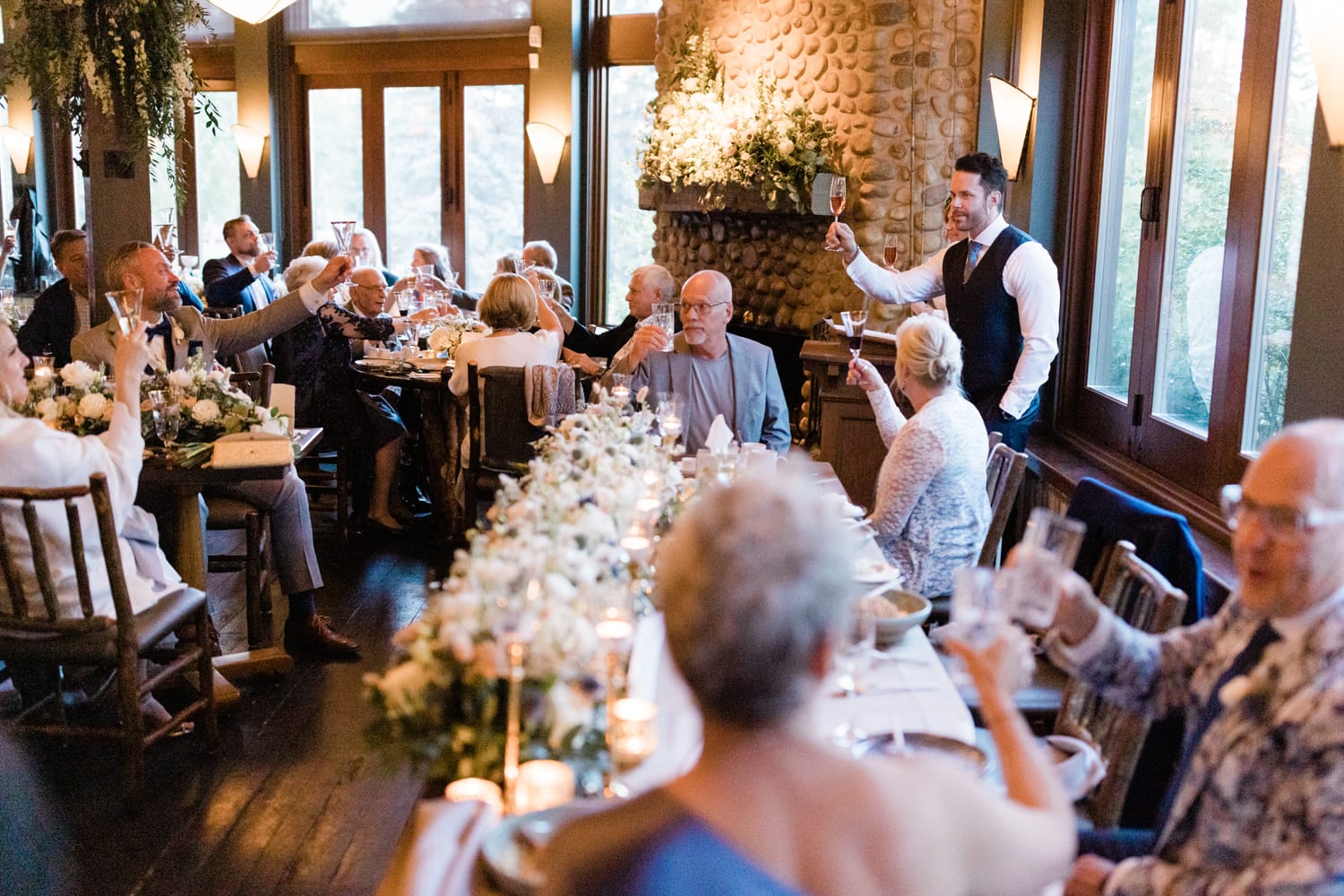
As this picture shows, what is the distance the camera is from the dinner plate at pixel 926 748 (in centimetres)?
187

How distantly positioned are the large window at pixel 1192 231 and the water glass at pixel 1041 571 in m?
1.87

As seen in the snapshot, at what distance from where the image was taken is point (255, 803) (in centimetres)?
334

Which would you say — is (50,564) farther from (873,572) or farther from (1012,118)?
(1012,118)

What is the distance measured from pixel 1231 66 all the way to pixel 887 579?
7.25 feet

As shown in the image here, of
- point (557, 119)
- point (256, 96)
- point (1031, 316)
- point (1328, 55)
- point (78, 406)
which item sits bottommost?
point (78, 406)

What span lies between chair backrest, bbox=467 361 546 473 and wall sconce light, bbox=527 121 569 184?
524cm

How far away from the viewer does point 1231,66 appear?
3723mm

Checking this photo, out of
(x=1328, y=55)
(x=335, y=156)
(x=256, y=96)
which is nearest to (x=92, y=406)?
(x=1328, y=55)

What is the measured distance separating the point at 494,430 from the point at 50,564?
2228 millimetres

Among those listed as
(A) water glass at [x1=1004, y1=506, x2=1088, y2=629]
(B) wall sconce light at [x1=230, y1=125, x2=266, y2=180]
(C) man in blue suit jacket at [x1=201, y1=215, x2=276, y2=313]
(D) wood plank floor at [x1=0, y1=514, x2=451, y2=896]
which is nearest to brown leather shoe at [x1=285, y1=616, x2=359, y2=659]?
(D) wood plank floor at [x1=0, y1=514, x2=451, y2=896]

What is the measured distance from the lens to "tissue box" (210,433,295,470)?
12.1 feet

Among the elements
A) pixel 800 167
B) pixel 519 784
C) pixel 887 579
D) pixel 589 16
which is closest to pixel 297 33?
pixel 589 16

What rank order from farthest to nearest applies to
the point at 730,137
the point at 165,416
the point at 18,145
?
the point at 18,145 → the point at 730,137 → the point at 165,416

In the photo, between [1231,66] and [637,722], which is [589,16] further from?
[637,722]
